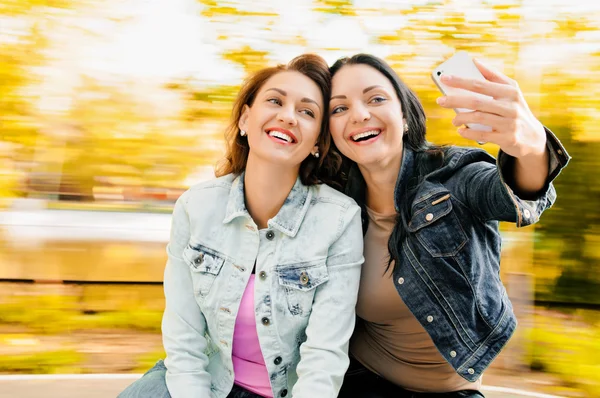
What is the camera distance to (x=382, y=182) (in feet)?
5.77

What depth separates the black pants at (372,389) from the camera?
1687 millimetres

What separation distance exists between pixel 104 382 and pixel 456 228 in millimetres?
1732

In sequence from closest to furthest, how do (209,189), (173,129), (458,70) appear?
(458,70) < (209,189) < (173,129)

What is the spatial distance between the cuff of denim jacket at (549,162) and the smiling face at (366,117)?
416 millimetres

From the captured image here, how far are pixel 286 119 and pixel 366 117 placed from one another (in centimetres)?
24

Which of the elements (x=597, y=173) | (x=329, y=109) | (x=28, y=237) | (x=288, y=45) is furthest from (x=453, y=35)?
(x=28, y=237)

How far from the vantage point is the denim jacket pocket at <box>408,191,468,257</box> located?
1.59m

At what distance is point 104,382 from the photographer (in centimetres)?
246

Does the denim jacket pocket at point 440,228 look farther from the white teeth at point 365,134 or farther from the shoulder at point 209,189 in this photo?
the shoulder at point 209,189

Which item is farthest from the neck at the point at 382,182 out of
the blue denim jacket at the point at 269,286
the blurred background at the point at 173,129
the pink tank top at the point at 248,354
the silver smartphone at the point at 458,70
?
the blurred background at the point at 173,129

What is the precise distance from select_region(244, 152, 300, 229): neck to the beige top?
30cm

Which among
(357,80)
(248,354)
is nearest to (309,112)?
(357,80)

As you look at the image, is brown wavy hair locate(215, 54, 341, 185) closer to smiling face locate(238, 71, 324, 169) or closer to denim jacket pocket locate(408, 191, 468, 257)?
smiling face locate(238, 71, 324, 169)

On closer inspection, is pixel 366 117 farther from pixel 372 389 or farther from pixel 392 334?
pixel 372 389
